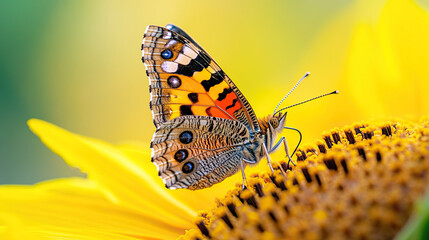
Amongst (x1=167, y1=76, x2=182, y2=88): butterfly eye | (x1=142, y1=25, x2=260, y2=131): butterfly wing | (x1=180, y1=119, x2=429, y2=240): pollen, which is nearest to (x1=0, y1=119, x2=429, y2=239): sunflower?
(x1=180, y1=119, x2=429, y2=240): pollen

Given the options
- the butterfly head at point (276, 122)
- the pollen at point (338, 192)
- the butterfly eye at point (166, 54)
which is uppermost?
the butterfly eye at point (166, 54)

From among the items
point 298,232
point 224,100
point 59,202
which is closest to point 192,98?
point 224,100

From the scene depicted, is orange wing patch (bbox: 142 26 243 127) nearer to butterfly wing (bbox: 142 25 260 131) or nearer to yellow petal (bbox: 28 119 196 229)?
butterfly wing (bbox: 142 25 260 131)

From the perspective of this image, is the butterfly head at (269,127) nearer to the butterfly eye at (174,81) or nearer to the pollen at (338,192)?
the pollen at (338,192)

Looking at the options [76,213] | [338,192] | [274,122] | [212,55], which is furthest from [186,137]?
[212,55]

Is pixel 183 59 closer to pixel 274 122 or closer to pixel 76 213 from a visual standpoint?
pixel 274 122

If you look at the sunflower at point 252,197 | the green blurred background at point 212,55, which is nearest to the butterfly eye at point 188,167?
the sunflower at point 252,197

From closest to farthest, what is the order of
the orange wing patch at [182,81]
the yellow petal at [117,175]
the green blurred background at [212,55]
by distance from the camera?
the orange wing patch at [182,81] < the yellow petal at [117,175] < the green blurred background at [212,55]
